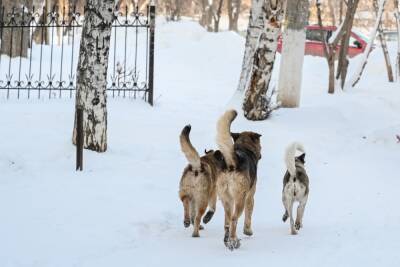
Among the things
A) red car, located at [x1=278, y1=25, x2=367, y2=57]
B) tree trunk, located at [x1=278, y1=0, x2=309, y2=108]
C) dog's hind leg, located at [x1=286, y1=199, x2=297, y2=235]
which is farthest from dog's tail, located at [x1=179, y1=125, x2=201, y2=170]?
red car, located at [x1=278, y1=25, x2=367, y2=57]

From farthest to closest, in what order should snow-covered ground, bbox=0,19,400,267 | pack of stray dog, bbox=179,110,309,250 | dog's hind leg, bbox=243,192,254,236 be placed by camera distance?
dog's hind leg, bbox=243,192,254,236
pack of stray dog, bbox=179,110,309,250
snow-covered ground, bbox=0,19,400,267

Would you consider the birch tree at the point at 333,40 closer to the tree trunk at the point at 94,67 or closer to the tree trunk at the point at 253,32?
the tree trunk at the point at 253,32

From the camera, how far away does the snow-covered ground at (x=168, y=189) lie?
5.89 m

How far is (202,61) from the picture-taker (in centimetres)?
2467

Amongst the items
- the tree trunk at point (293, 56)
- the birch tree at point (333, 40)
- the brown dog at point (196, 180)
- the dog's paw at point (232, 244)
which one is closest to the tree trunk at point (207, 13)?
the birch tree at point (333, 40)

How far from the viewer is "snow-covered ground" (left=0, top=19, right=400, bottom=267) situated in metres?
5.89

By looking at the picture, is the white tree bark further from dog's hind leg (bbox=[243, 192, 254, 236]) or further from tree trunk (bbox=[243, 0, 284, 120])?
dog's hind leg (bbox=[243, 192, 254, 236])

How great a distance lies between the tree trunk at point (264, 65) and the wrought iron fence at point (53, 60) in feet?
6.45

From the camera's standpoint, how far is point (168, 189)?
8266 mm

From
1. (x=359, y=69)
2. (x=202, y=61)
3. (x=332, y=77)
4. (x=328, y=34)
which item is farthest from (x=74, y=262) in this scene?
(x=328, y=34)

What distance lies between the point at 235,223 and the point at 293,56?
7.80m

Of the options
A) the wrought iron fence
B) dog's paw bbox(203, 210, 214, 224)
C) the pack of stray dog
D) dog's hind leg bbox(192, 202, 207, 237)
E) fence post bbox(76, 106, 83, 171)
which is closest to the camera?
the pack of stray dog

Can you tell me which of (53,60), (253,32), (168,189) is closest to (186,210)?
(168,189)

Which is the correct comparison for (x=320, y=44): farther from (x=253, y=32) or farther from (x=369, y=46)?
(x=253, y=32)
